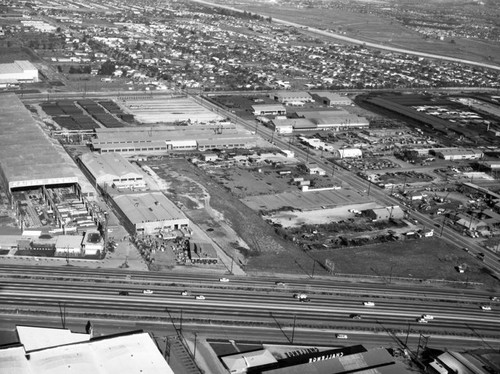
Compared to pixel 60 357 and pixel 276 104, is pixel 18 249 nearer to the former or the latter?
pixel 60 357

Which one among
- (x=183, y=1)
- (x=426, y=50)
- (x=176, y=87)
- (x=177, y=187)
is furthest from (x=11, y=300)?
(x=183, y=1)

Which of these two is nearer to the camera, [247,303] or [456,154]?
[247,303]

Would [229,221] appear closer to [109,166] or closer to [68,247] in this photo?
[68,247]

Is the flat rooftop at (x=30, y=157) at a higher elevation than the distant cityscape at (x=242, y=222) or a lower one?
higher

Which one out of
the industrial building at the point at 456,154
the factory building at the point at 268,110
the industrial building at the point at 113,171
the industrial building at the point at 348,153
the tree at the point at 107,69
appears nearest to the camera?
the industrial building at the point at 113,171

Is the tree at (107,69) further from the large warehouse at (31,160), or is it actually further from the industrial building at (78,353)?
the industrial building at (78,353)

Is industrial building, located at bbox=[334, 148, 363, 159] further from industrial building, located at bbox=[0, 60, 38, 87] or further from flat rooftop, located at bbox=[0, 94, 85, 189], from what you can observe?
industrial building, located at bbox=[0, 60, 38, 87]

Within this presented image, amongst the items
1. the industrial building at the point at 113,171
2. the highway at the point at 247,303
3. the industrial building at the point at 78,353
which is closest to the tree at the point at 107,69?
the industrial building at the point at 113,171

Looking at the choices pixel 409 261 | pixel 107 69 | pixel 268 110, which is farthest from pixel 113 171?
pixel 107 69
